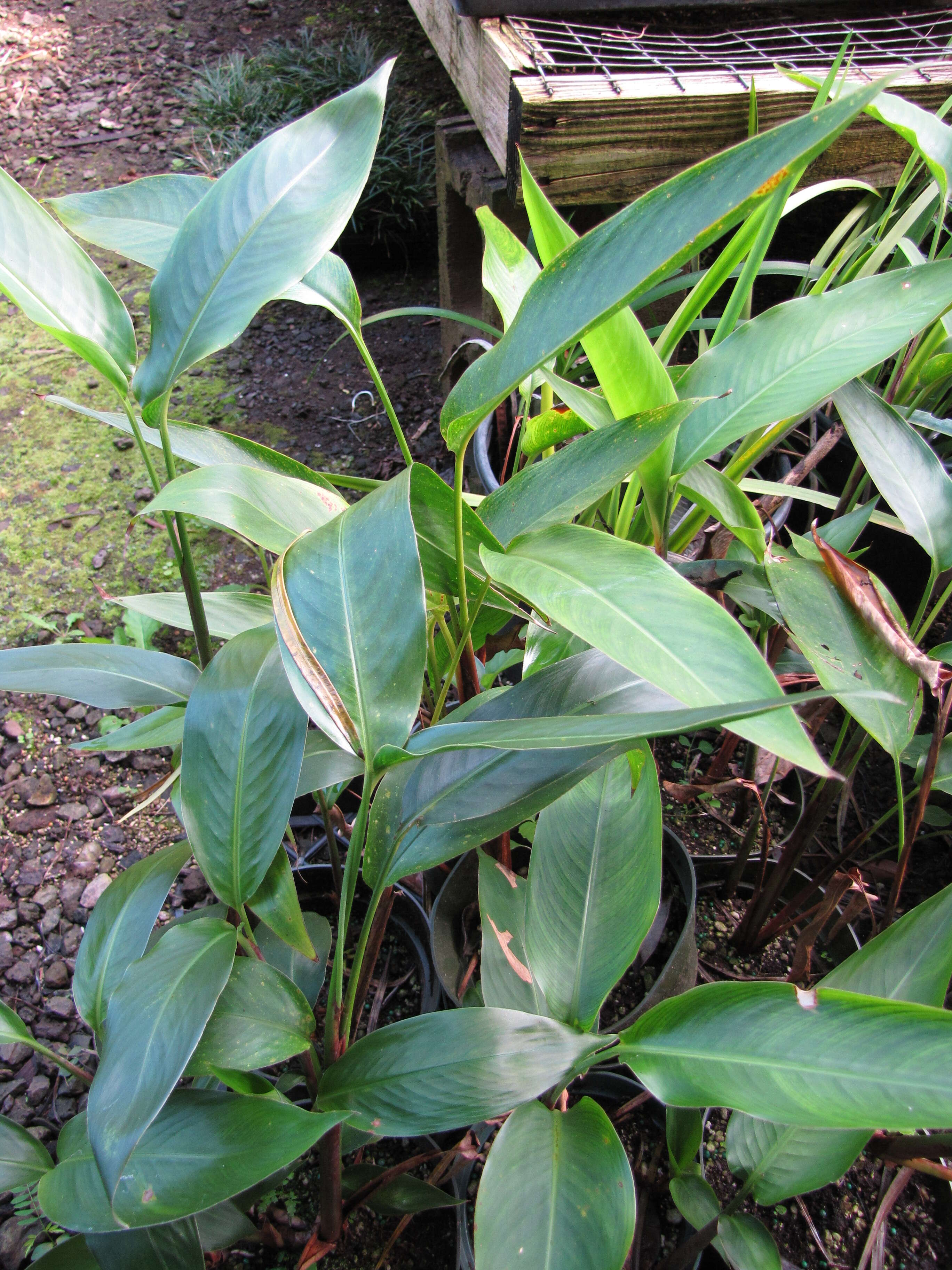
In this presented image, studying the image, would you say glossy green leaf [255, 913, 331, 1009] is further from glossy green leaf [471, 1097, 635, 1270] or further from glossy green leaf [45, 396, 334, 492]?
glossy green leaf [45, 396, 334, 492]

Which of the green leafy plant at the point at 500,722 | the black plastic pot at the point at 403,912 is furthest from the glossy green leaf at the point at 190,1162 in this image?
the black plastic pot at the point at 403,912

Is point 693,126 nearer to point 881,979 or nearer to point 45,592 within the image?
point 881,979

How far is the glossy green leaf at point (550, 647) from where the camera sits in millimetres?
602

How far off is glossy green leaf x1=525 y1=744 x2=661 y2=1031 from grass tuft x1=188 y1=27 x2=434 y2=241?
5.95 ft

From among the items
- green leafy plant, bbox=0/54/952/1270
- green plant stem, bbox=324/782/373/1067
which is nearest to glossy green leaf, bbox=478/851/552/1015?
green leafy plant, bbox=0/54/952/1270

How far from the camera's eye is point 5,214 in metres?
0.48

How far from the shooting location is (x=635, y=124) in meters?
1.07

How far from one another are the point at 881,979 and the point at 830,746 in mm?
635

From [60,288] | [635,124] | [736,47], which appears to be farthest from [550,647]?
[736,47]

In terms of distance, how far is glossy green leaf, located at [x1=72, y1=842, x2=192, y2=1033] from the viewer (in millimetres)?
583

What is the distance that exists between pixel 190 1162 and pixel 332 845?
0.32 metres

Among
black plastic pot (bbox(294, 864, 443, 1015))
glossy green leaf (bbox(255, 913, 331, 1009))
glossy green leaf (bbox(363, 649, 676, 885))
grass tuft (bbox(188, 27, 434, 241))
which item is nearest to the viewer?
glossy green leaf (bbox(363, 649, 676, 885))

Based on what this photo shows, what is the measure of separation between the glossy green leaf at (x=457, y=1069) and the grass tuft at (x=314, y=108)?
6.41 ft

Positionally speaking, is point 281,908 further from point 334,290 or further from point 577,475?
point 334,290
